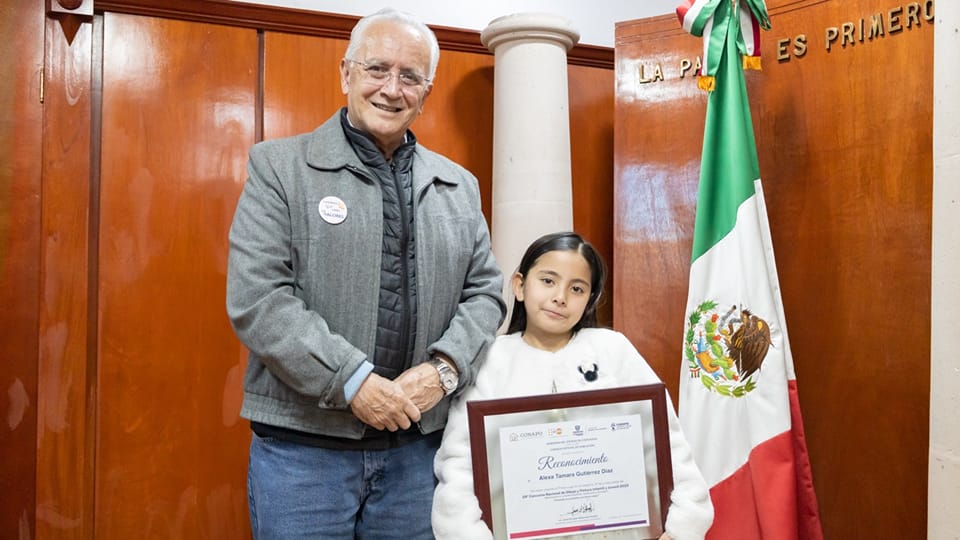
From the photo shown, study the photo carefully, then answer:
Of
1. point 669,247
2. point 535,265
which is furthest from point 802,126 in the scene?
point 535,265

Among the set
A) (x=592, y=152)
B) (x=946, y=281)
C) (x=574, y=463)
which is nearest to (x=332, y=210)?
(x=574, y=463)

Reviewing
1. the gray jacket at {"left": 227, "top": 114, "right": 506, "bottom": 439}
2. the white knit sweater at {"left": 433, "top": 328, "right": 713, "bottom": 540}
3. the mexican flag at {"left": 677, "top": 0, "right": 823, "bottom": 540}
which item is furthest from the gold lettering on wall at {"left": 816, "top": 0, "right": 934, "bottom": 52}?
the gray jacket at {"left": 227, "top": 114, "right": 506, "bottom": 439}

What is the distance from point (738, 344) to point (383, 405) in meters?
1.20

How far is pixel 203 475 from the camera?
8.85 feet

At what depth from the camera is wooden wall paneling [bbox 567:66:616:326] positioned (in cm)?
319

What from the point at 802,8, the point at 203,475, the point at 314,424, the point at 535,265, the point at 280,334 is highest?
the point at 802,8

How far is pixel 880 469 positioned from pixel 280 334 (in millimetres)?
1775

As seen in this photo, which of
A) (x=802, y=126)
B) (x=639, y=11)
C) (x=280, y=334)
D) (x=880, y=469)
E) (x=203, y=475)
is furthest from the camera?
(x=639, y=11)

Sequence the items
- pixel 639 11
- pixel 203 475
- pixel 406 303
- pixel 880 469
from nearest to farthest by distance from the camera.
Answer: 1. pixel 406 303
2. pixel 880 469
3. pixel 203 475
4. pixel 639 11

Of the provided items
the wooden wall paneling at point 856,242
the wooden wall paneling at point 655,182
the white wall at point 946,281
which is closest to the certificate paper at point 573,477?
the white wall at point 946,281

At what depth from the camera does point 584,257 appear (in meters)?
1.65

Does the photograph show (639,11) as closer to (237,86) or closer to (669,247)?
(669,247)

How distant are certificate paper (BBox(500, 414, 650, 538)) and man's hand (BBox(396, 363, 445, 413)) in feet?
0.50
